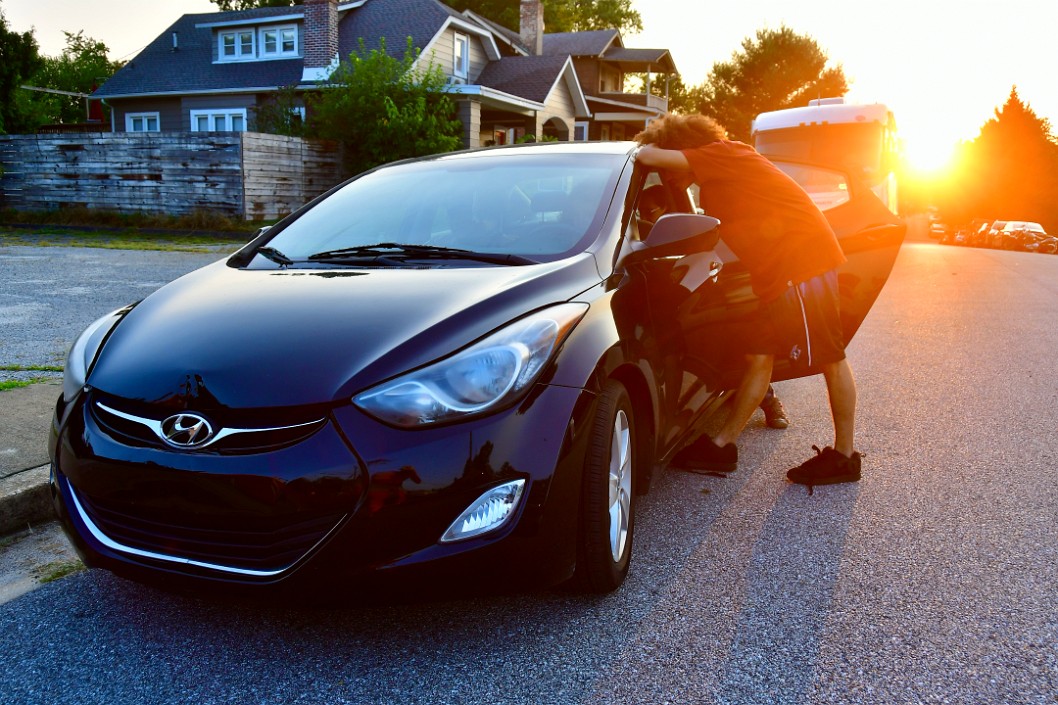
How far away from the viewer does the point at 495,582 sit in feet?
8.40

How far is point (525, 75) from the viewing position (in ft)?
109

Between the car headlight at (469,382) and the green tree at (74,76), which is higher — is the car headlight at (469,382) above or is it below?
below

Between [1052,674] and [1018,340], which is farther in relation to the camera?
[1018,340]

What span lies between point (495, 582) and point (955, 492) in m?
2.64

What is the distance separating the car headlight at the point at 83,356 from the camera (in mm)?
2881

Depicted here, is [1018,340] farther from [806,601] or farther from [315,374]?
[315,374]

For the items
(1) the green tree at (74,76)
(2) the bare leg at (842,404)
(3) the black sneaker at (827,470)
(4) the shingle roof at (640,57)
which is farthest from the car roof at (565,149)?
(1) the green tree at (74,76)

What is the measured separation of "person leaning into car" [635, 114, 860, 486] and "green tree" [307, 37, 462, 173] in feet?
58.9

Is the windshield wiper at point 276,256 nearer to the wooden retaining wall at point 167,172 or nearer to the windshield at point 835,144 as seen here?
the windshield at point 835,144

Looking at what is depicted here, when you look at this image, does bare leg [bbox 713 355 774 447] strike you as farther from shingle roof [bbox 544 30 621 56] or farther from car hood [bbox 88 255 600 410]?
shingle roof [bbox 544 30 621 56]

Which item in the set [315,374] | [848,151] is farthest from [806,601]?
[848,151]

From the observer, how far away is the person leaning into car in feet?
13.8

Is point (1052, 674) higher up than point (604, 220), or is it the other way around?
point (604, 220)

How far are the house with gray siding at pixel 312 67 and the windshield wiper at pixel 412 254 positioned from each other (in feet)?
77.0
